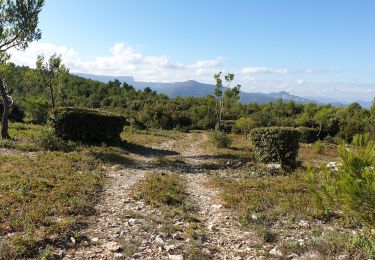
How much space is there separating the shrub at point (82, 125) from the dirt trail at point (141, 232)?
9927 millimetres

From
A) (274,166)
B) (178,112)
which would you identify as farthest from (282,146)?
(178,112)

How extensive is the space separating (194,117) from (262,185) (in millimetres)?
47789

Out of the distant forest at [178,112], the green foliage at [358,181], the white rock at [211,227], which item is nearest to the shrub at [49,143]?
the distant forest at [178,112]

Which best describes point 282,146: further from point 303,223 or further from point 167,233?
point 167,233

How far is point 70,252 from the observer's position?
24.0ft

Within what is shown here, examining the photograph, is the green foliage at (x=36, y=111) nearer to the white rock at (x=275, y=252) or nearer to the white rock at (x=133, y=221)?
the white rock at (x=133, y=221)

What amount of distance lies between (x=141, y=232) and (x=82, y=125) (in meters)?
14.9

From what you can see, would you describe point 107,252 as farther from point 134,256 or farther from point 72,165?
point 72,165

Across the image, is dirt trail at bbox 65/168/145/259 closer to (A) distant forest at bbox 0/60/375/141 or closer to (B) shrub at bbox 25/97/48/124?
(A) distant forest at bbox 0/60/375/141

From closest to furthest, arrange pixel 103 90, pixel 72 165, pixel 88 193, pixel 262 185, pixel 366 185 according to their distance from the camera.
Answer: pixel 366 185, pixel 88 193, pixel 262 185, pixel 72 165, pixel 103 90

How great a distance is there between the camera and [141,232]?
8617 millimetres

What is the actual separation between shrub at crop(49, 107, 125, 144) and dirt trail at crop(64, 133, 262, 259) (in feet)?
32.6

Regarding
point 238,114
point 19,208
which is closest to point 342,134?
point 238,114

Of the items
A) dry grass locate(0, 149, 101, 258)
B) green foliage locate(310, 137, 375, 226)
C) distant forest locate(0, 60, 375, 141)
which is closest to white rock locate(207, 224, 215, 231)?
dry grass locate(0, 149, 101, 258)
